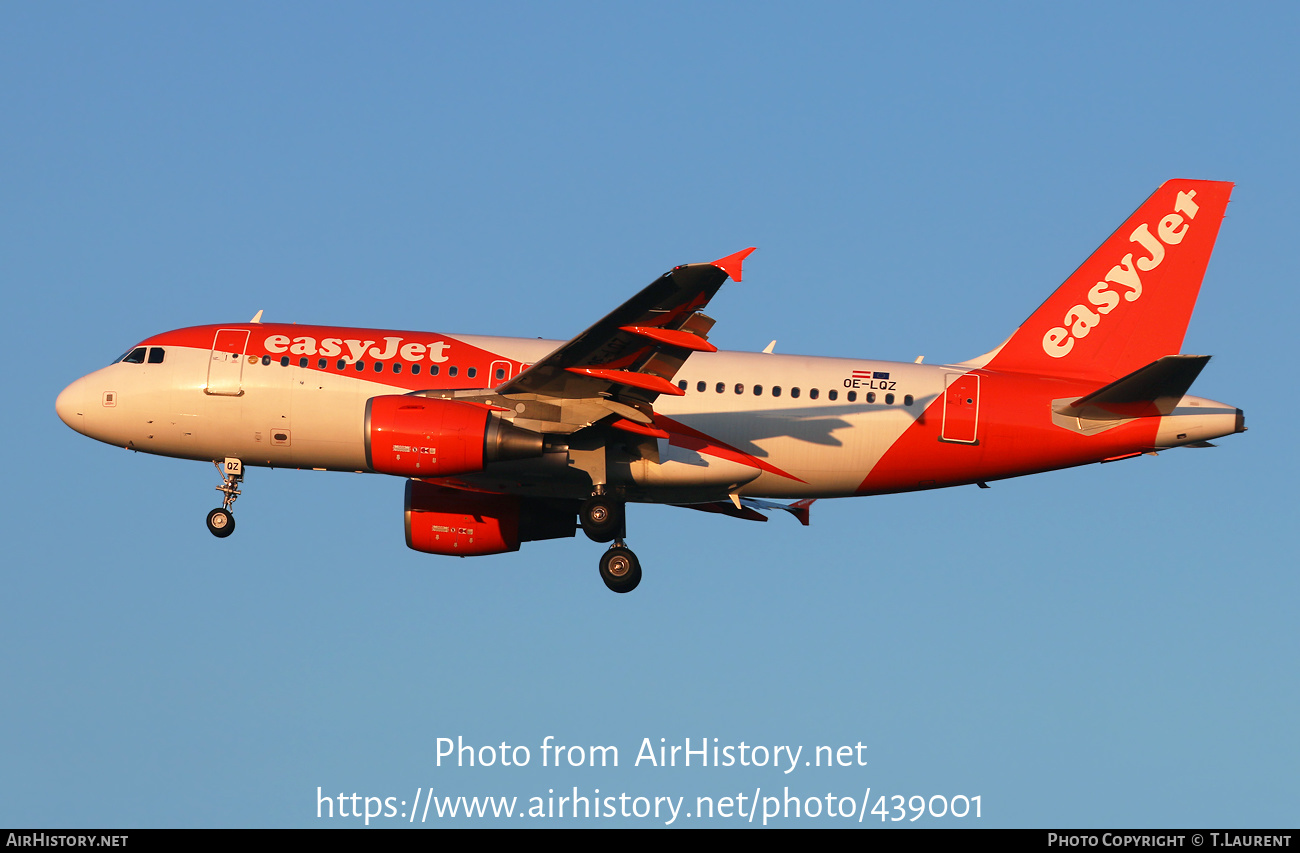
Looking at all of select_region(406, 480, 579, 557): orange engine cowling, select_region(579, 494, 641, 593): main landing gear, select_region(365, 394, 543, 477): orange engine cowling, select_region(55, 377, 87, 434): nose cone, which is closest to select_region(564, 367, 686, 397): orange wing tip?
select_region(365, 394, 543, 477): orange engine cowling

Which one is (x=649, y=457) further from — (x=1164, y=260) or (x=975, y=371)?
(x=1164, y=260)

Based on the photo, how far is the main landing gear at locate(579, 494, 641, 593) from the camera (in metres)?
34.1

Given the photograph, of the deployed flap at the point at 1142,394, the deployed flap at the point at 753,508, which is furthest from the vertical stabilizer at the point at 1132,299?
the deployed flap at the point at 753,508

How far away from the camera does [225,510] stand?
120 ft

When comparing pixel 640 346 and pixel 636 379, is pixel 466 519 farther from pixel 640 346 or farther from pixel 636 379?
pixel 640 346

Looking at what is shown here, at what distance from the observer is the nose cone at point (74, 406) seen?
36812mm

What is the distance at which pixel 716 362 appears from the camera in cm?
3566

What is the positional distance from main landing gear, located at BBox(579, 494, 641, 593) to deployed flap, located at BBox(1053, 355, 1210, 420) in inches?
407

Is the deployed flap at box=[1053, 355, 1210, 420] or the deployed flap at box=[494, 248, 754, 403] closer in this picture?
the deployed flap at box=[494, 248, 754, 403]

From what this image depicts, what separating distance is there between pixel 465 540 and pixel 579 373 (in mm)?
7596

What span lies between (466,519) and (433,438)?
566 centimetres

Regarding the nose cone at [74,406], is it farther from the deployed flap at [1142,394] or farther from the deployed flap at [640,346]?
the deployed flap at [1142,394]

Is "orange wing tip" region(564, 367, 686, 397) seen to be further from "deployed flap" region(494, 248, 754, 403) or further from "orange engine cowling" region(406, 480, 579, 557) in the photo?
"orange engine cowling" region(406, 480, 579, 557)

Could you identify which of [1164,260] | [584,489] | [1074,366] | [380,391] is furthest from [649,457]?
[1164,260]
